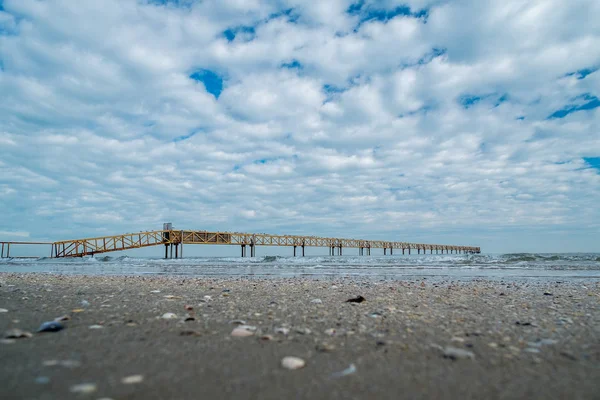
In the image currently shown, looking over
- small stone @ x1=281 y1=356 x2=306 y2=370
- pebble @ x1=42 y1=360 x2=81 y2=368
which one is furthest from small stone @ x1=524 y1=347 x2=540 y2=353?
pebble @ x1=42 y1=360 x2=81 y2=368

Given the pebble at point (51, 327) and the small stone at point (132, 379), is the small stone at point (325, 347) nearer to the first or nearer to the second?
the small stone at point (132, 379)

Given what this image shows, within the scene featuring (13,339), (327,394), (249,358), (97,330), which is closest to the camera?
(327,394)

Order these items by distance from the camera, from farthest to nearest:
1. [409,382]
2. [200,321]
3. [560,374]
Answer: [200,321]
[560,374]
[409,382]

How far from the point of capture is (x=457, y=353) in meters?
2.38

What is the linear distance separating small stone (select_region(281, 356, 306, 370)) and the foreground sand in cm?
5

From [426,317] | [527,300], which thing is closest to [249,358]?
[426,317]

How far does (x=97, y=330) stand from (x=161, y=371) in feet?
4.58

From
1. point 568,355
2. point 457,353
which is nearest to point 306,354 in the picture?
point 457,353

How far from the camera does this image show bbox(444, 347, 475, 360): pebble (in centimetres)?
232

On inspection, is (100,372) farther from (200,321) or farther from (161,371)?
(200,321)

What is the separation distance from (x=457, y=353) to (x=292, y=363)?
120cm

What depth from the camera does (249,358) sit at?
228 cm

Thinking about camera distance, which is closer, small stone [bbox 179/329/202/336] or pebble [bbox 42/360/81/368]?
pebble [bbox 42/360/81/368]

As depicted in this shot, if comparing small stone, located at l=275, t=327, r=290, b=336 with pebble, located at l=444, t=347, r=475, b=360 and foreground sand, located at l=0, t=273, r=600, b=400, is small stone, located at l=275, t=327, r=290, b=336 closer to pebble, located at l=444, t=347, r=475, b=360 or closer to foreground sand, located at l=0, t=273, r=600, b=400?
foreground sand, located at l=0, t=273, r=600, b=400
